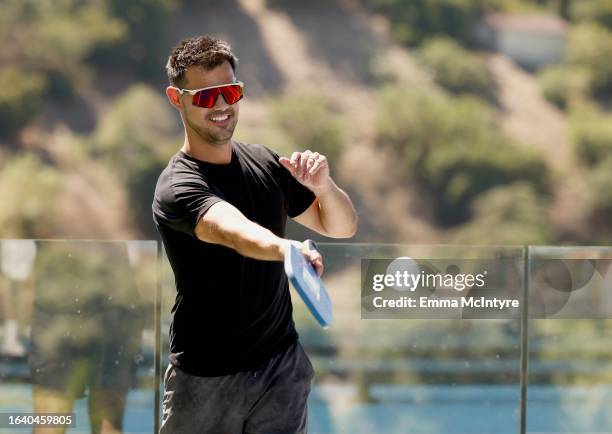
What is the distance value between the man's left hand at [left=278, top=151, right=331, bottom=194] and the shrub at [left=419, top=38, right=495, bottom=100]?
128 feet

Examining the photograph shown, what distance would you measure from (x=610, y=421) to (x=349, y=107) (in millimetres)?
35312

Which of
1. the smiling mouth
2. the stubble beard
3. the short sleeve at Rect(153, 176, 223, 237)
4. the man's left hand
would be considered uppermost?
the smiling mouth

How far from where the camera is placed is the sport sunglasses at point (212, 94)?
318 cm

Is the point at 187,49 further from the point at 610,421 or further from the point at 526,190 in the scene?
the point at 526,190

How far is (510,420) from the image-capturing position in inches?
232

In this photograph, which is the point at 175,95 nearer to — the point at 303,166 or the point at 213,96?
the point at 213,96

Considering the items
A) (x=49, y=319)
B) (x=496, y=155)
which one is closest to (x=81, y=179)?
(x=496, y=155)

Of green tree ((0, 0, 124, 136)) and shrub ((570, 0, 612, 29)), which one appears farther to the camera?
shrub ((570, 0, 612, 29))

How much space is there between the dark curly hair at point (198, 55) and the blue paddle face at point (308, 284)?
0.78 metres

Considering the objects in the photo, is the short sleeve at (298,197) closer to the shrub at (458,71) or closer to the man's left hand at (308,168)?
the man's left hand at (308,168)

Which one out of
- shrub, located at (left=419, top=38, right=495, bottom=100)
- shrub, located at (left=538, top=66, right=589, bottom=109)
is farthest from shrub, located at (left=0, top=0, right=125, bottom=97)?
shrub, located at (left=538, top=66, right=589, bottom=109)

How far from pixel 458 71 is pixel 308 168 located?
3902cm

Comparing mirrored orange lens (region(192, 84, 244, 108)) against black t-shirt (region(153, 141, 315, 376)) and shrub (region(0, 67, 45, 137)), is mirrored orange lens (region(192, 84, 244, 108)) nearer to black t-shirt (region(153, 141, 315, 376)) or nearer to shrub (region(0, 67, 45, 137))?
black t-shirt (region(153, 141, 315, 376))

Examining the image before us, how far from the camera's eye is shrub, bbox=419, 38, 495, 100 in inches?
1634
